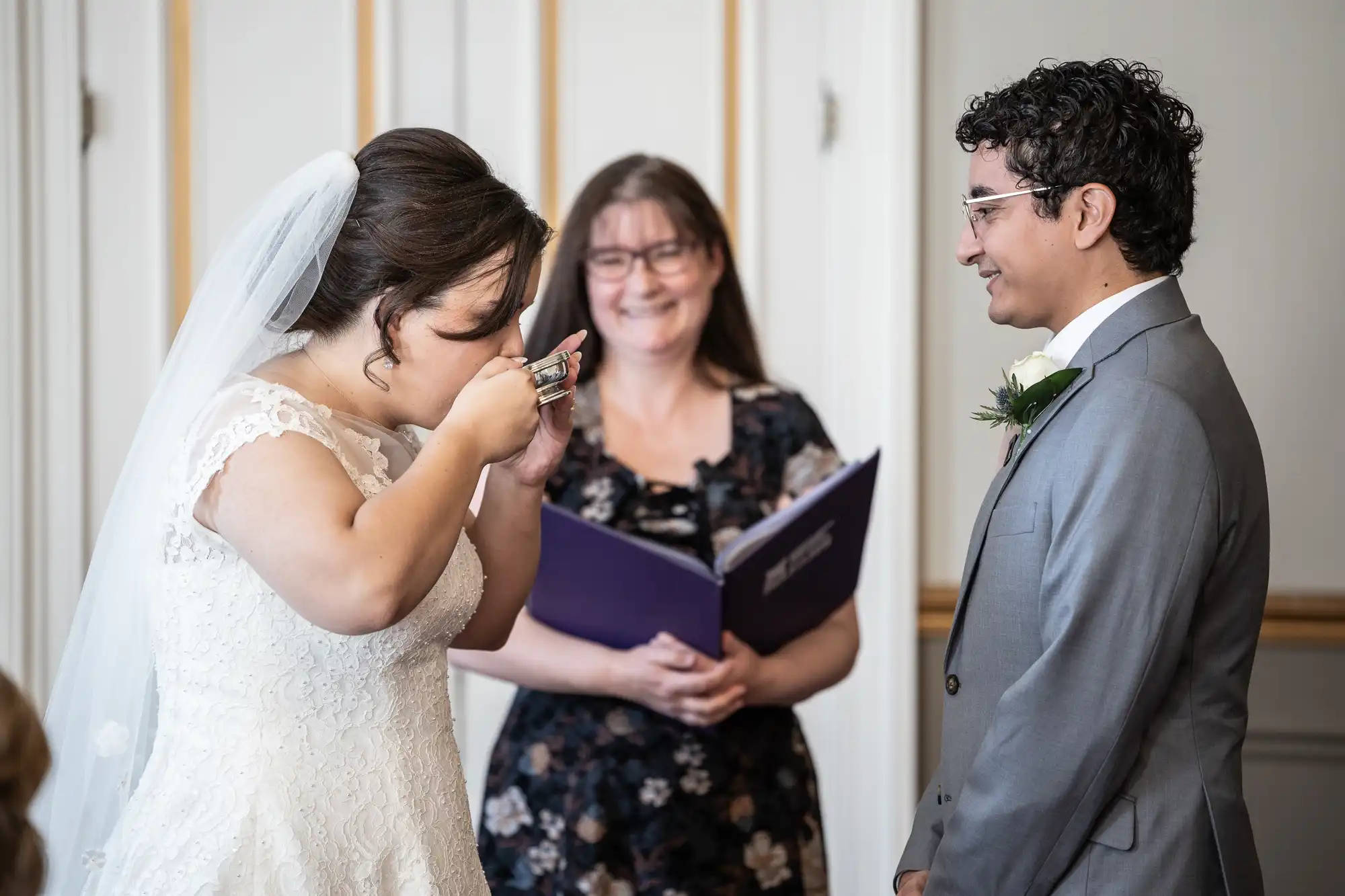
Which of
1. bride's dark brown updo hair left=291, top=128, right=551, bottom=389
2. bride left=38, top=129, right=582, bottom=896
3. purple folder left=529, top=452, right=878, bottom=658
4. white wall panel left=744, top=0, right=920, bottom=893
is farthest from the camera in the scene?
white wall panel left=744, top=0, right=920, bottom=893

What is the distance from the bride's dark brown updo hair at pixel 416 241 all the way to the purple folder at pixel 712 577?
1.91 ft

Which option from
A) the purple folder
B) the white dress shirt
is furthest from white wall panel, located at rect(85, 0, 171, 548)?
the white dress shirt

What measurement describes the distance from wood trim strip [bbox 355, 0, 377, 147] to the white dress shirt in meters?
2.19

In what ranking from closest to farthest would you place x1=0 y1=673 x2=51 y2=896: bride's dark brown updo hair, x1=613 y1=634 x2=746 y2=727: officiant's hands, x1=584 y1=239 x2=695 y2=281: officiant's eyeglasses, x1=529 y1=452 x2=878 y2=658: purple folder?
1. x1=0 y1=673 x2=51 y2=896: bride's dark brown updo hair
2. x1=529 y1=452 x2=878 y2=658: purple folder
3. x1=613 y1=634 x2=746 y2=727: officiant's hands
4. x1=584 y1=239 x2=695 y2=281: officiant's eyeglasses

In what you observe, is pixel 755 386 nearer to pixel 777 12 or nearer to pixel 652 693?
pixel 652 693

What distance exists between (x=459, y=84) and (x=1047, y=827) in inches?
98.6

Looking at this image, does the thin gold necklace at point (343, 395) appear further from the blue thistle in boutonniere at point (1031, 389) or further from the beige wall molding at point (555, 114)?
the beige wall molding at point (555, 114)

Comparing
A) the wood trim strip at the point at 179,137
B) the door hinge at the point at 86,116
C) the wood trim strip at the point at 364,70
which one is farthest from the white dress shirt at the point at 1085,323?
the door hinge at the point at 86,116

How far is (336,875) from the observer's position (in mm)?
1566

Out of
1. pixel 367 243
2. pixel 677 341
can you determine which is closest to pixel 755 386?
pixel 677 341

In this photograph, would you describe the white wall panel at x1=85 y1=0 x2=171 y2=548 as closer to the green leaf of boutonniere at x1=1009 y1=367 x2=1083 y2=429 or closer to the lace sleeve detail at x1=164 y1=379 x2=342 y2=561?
the lace sleeve detail at x1=164 y1=379 x2=342 y2=561

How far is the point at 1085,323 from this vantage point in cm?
172

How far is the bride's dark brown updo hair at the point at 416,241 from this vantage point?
1.62 meters

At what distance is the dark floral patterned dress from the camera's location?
236cm
